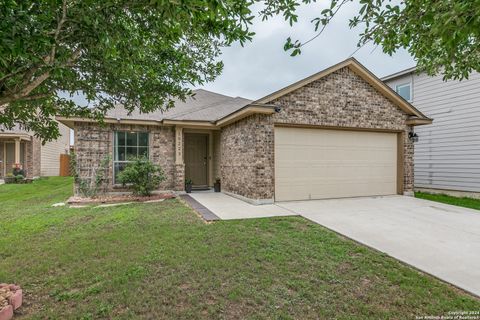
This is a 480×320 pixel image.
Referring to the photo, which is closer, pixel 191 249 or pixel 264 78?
pixel 191 249

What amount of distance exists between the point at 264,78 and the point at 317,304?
1723cm

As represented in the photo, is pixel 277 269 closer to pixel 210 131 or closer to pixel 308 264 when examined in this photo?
pixel 308 264

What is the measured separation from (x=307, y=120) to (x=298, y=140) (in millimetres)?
722

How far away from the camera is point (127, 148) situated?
400 inches

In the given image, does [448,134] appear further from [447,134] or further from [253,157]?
[253,157]

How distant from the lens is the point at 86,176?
9.52 m

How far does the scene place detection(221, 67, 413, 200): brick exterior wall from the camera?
809cm

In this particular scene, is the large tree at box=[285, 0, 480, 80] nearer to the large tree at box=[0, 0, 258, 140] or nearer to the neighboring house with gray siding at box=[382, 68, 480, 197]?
the large tree at box=[0, 0, 258, 140]

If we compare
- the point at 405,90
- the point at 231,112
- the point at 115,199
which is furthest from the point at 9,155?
the point at 405,90

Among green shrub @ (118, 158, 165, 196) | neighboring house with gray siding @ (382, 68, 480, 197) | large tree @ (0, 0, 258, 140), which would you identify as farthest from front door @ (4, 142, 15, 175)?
neighboring house with gray siding @ (382, 68, 480, 197)

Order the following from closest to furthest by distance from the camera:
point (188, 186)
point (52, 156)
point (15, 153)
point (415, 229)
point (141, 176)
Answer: point (415, 229) < point (141, 176) < point (188, 186) < point (15, 153) < point (52, 156)

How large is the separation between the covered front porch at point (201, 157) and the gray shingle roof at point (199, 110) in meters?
0.81

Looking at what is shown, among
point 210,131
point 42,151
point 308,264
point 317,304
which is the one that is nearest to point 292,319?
point 317,304

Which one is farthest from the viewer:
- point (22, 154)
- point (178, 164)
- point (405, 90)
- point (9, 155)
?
point (22, 154)
